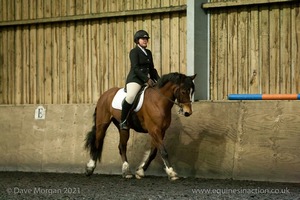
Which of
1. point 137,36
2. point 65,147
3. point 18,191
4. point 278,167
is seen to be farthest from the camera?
point 65,147

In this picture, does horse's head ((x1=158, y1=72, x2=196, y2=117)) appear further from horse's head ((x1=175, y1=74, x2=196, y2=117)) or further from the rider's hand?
the rider's hand

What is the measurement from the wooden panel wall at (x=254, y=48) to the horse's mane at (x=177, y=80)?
183 cm

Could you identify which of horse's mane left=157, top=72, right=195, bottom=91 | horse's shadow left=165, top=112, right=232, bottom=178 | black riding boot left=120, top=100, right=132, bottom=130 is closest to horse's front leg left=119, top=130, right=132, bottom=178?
black riding boot left=120, top=100, right=132, bottom=130

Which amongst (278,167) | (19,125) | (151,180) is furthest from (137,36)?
(19,125)

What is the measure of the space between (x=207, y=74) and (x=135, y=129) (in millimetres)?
1838

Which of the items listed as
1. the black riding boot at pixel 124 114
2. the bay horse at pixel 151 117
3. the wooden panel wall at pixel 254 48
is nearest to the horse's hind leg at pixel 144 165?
the bay horse at pixel 151 117

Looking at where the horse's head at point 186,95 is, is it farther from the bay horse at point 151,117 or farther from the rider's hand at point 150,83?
the rider's hand at point 150,83

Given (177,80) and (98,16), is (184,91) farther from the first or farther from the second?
(98,16)

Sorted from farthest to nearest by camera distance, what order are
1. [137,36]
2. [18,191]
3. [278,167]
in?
[137,36] < [278,167] < [18,191]

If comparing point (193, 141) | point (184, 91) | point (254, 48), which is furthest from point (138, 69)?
point (254, 48)

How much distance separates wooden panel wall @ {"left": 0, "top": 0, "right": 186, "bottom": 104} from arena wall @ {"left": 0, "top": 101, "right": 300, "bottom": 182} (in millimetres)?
919

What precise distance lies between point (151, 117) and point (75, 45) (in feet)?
13.4

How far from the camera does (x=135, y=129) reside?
12062mm

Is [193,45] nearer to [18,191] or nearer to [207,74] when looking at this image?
[207,74]
